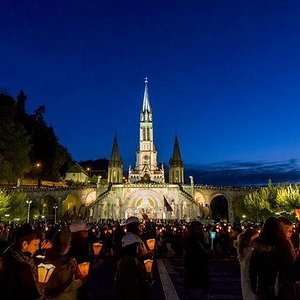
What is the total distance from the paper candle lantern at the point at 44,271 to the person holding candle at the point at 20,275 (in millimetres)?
208

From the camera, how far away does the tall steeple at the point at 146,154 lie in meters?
108

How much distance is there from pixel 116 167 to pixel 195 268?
3384 inches

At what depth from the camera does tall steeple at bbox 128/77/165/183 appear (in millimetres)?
107562

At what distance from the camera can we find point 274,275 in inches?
186

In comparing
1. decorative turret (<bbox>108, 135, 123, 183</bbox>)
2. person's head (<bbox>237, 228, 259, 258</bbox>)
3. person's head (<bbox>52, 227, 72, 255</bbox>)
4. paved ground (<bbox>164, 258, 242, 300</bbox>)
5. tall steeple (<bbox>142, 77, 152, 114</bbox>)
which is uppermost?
tall steeple (<bbox>142, 77, 152, 114</bbox>)

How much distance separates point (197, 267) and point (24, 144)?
2153 inches

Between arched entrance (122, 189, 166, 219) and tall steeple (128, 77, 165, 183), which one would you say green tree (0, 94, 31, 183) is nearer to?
arched entrance (122, 189, 166, 219)

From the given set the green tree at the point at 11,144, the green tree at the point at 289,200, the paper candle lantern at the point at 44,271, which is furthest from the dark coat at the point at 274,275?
the green tree at the point at 11,144

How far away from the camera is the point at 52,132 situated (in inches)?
3083

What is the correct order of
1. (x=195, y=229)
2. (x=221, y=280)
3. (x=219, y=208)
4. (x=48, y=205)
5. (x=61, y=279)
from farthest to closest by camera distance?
(x=219, y=208) → (x=48, y=205) → (x=221, y=280) → (x=195, y=229) → (x=61, y=279)

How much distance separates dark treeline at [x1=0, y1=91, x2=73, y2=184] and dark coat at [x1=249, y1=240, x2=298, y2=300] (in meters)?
49.7

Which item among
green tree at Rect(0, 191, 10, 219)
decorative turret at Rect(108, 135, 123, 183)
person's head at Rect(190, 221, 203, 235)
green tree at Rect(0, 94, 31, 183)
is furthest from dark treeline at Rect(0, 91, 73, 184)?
person's head at Rect(190, 221, 203, 235)

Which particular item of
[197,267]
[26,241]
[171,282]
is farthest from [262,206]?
[26,241]

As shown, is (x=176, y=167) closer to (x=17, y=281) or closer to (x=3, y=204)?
(x=3, y=204)
